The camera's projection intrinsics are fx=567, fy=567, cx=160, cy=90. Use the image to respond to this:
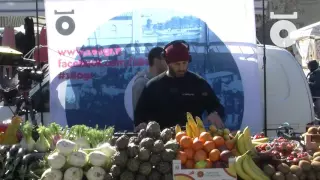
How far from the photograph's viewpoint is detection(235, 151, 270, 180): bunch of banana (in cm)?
411

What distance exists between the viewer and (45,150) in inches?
180

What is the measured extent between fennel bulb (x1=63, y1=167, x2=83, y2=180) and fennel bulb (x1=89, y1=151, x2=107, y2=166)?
119 millimetres

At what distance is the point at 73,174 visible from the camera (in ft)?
13.5

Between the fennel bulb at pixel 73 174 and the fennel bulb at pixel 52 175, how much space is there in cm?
4

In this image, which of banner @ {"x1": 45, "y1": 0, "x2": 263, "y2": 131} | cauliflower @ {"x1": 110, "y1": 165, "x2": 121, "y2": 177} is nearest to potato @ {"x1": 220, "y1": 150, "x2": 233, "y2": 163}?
cauliflower @ {"x1": 110, "y1": 165, "x2": 121, "y2": 177}

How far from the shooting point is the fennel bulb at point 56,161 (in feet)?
13.5

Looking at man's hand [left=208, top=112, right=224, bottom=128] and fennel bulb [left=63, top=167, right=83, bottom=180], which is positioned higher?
man's hand [left=208, top=112, right=224, bottom=128]

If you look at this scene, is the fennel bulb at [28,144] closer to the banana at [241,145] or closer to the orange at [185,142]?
the orange at [185,142]

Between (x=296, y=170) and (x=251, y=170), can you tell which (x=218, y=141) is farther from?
(x=296, y=170)

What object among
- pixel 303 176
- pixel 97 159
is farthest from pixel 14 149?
pixel 303 176

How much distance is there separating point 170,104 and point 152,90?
21 centimetres

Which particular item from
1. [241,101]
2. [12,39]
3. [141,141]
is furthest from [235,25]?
[12,39]

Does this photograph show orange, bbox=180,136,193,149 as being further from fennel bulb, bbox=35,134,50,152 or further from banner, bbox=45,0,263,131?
banner, bbox=45,0,263,131

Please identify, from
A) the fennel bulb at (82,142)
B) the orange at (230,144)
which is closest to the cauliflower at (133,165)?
the fennel bulb at (82,142)
